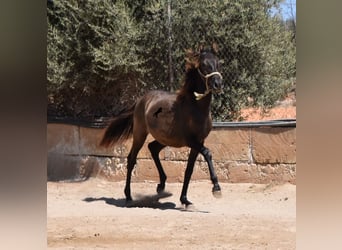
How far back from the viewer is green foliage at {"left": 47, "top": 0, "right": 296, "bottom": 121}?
7805mm

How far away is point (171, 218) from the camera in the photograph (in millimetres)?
6371

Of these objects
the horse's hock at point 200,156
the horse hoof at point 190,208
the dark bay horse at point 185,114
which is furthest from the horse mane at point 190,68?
the horse hoof at point 190,208

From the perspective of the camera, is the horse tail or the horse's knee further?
the horse tail

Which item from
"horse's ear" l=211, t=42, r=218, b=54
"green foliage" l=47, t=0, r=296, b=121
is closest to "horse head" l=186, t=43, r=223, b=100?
"horse's ear" l=211, t=42, r=218, b=54

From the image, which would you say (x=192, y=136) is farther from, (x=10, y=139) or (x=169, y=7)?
(x=10, y=139)

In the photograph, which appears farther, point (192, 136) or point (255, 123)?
point (255, 123)

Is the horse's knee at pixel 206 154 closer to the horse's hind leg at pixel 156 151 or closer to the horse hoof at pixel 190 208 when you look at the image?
the horse hoof at pixel 190 208

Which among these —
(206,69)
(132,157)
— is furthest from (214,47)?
(132,157)

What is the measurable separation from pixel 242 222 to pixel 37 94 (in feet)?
17.3

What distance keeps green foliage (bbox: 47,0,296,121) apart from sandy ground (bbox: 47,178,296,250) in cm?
110

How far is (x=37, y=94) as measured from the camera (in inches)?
36.8

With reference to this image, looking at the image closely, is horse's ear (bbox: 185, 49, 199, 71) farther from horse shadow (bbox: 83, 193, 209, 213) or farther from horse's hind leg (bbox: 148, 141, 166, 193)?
horse shadow (bbox: 83, 193, 209, 213)

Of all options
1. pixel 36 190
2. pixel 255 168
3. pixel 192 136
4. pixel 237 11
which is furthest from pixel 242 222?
pixel 36 190

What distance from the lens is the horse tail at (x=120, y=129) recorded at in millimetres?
7695
